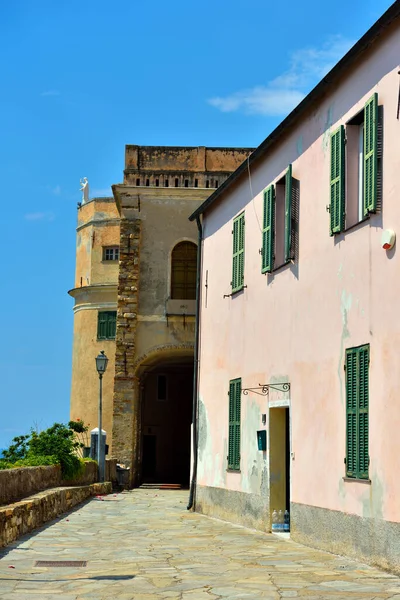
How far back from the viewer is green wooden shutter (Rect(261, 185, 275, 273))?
1491cm

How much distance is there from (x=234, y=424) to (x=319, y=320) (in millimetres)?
5032

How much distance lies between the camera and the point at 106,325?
35875 mm

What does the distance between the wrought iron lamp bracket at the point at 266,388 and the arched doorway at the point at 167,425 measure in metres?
22.8

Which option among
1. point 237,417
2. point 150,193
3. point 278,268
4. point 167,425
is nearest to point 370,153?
point 278,268

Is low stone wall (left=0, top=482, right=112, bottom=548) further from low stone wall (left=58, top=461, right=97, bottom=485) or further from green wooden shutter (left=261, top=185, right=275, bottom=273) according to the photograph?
green wooden shutter (left=261, top=185, right=275, bottom=273)

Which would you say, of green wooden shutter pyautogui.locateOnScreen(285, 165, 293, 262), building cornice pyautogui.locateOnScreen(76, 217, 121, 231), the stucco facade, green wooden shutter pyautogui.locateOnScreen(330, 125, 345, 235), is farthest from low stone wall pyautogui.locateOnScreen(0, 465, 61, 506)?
building cornice pyautogui.locateOnScreen(76, 217, 121, 231)

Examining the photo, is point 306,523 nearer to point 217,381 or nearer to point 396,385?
point 396,385

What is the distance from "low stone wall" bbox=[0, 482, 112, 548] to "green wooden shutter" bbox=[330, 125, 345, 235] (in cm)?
562

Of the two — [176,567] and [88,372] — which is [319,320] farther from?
[88,372]

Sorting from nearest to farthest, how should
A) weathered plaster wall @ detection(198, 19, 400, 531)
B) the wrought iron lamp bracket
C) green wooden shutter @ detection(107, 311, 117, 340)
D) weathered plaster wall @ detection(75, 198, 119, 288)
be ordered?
weathered plaster wall @ detection(198, 19, 400, 531) < the wrought iron lamp bracket < green wooden shutter @ detection(107, 311, 117, 340) < weathered plaster wall @ detection(75, 198, 119, 288)

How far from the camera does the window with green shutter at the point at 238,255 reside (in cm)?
1711

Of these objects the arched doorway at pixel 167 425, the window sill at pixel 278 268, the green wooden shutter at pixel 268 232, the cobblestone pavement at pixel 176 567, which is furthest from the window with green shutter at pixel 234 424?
the arched doorway at pixel 167 425

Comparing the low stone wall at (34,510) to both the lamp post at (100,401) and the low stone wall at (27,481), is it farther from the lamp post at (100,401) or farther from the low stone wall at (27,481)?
the lamp post at (100,401)

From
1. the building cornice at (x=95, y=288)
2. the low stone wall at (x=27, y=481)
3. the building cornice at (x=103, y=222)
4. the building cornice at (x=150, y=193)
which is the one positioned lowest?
the low stone wall at (x=27, y=481)
